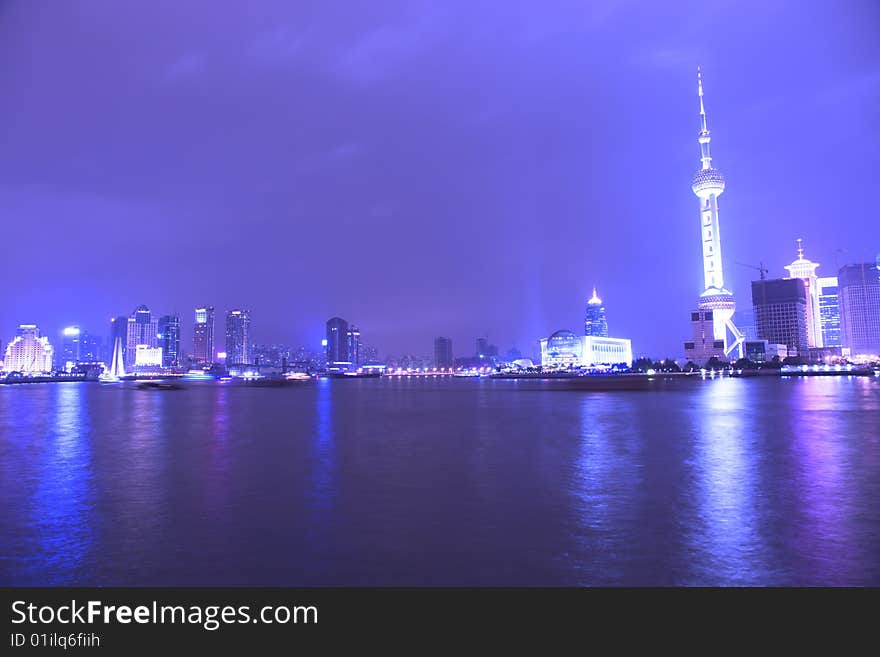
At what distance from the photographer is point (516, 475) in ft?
66.2

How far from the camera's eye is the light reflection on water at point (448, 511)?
1031 cm

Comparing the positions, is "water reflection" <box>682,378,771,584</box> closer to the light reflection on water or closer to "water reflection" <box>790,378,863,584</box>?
the light reflection on water

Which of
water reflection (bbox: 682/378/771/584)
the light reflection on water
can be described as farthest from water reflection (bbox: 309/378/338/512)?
water reflection (bbox: 682/378/771/584)

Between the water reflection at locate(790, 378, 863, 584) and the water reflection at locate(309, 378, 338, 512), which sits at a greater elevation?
the water reflection at locate(309, 378, 338, 512)

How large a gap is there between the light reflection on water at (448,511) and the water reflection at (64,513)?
8cm

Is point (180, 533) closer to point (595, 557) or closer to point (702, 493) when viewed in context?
point (595, 557)

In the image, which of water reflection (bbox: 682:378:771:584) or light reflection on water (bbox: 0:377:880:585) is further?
light reflection on water (bbox: 0:377:880:585)

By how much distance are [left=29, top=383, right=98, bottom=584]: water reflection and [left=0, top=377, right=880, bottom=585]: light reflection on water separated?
78 mm

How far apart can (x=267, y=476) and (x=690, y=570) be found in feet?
49.7

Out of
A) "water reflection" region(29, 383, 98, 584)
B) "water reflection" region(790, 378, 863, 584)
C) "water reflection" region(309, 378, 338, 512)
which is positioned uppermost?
"water reflection" region(29, 383, 98, 584)

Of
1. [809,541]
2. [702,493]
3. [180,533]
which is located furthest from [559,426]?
[180,533]

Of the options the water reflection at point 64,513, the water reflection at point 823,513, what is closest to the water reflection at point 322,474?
the water reflection at point 64,513

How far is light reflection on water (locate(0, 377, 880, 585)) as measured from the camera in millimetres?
10312

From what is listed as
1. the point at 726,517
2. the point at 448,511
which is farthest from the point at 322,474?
the point at 726,517
